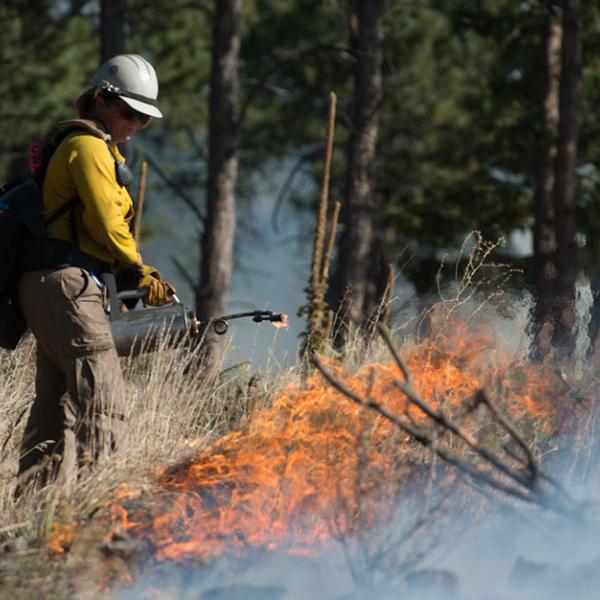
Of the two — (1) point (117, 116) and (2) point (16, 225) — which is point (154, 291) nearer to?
(2) point (16, 225)

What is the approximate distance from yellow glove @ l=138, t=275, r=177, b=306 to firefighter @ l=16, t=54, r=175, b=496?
0.08 m

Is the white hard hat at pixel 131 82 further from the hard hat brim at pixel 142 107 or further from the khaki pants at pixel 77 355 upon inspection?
the khaki pants at pixel 77 355

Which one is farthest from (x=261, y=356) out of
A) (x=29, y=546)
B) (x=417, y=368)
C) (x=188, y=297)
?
(x=188, y=297)

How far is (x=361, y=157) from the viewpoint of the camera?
1503 centimetres

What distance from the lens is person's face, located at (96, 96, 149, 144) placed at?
17.8 ft

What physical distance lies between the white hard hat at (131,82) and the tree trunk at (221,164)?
830 centimetres

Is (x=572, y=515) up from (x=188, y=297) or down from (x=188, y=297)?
up

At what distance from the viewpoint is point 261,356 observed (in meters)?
7.05

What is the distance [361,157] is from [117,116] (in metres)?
9.78

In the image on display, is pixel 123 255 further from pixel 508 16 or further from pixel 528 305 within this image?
pixel 508 16

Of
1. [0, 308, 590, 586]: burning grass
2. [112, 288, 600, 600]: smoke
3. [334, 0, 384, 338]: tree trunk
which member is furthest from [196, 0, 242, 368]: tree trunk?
[112, 288, 600, 600]: smoke

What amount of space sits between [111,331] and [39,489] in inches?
30.8

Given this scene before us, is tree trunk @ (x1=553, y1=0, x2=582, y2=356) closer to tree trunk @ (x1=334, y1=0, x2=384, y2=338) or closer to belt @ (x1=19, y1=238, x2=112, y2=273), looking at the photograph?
tree trunk @ (x1=334, y1=0, x2=384, y2=338)

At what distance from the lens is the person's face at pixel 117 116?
543 centimetres
